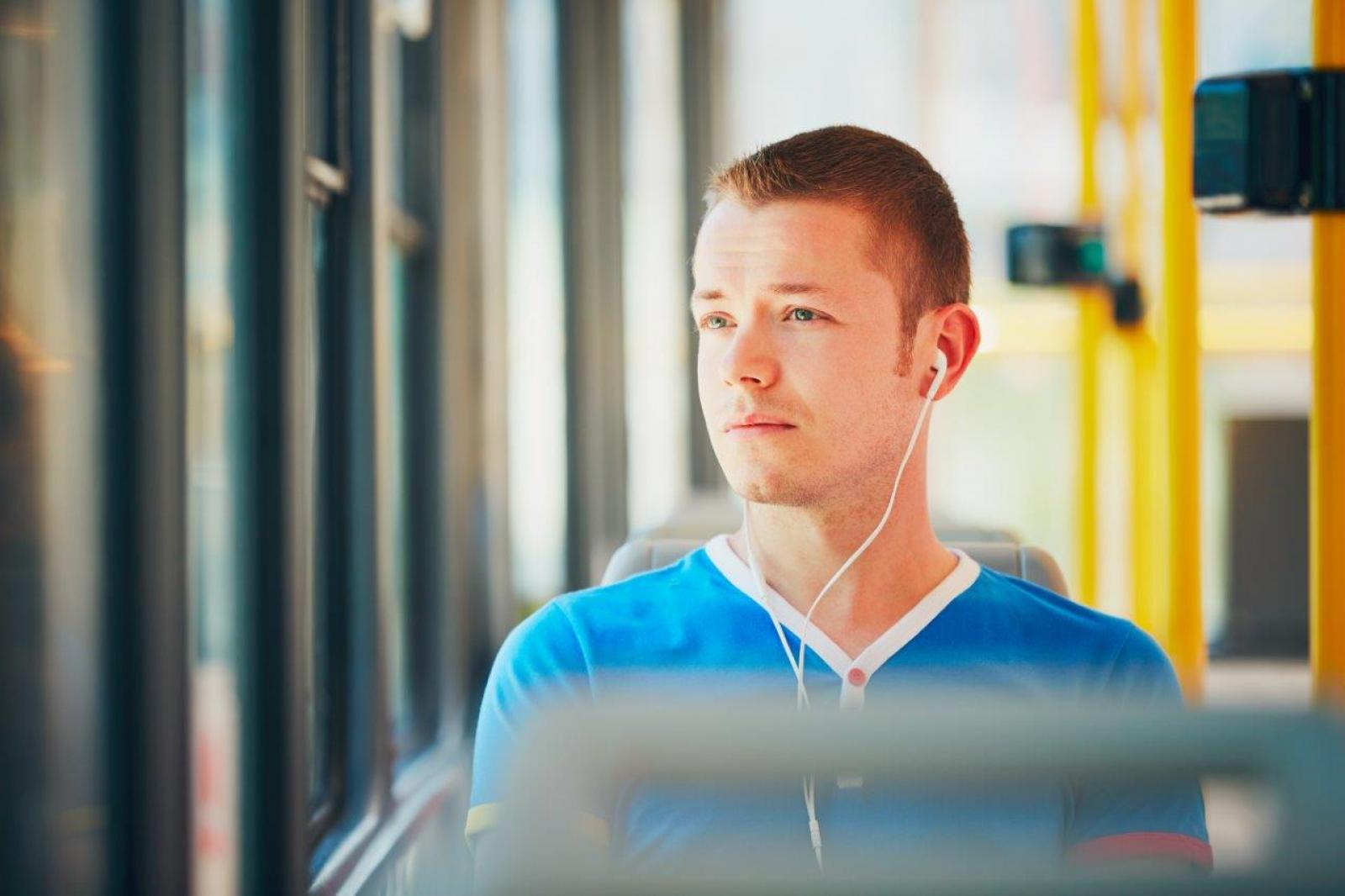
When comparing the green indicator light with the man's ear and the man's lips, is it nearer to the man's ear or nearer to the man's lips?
the man's ear

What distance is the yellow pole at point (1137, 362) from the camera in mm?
3566

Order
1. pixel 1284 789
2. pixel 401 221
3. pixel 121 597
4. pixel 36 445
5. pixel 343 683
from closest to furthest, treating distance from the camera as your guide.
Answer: pixel 1284 789
pixel 36 445
pixel 121 597
pixel 343 683
pixel 401 221

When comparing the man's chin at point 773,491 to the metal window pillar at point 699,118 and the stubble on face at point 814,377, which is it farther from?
the metal window pillar at point 699,118

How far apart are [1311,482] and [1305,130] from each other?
14.7 inches

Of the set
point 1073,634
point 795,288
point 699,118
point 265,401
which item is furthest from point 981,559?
point 699,118

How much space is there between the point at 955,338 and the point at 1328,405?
0.41m

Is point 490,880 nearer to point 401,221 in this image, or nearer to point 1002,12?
point 401,221

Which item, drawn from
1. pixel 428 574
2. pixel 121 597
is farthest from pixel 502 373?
pixel 121 597

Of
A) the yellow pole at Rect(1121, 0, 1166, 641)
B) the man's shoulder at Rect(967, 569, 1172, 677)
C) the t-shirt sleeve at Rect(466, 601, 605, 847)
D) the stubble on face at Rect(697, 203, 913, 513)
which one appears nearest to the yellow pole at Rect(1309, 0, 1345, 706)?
the man's shoulder at Rect(967, 569, 1172, 677)

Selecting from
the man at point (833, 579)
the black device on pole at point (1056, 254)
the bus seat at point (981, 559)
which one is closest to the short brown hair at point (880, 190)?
the man at point (833, 579)

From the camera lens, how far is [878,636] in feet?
4.45

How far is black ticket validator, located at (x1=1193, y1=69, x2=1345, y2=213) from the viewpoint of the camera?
4.67 feet

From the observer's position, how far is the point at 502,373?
151 inches

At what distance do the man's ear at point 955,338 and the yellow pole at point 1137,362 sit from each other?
2.03 meters
